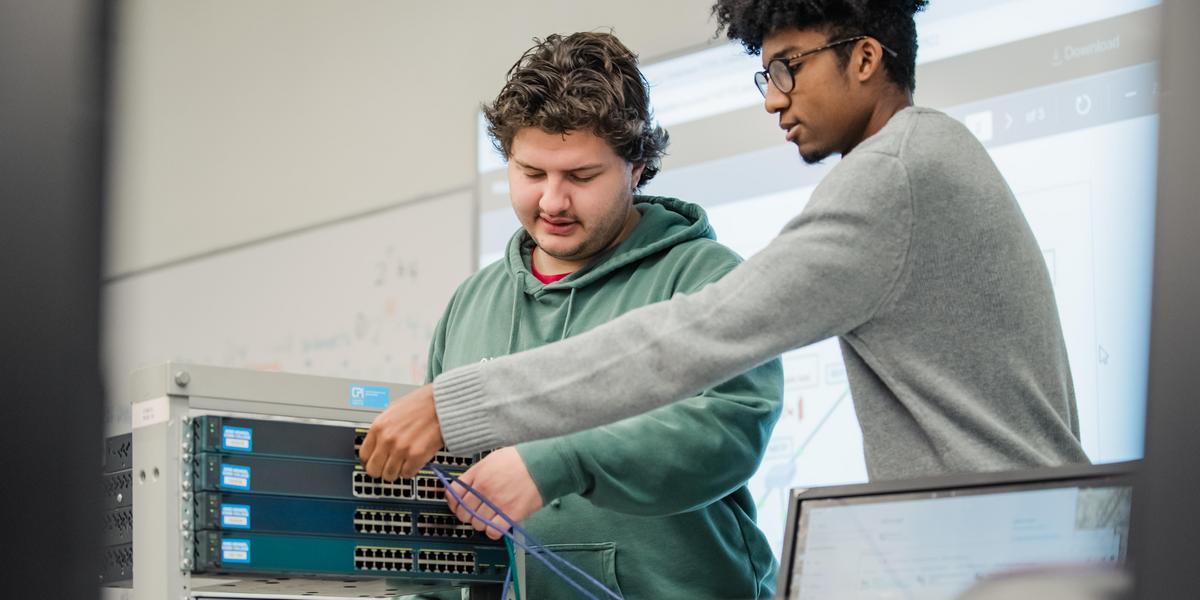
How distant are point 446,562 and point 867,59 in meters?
0.71

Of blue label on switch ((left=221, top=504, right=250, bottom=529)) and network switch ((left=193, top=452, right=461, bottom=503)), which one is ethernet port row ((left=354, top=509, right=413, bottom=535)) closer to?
network switch ((left=193, top=452, right=461, bottom=503))

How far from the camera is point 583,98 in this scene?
1.68m

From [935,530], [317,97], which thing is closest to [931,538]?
[935,530]

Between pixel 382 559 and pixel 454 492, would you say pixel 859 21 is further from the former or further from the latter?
pixel 382 559

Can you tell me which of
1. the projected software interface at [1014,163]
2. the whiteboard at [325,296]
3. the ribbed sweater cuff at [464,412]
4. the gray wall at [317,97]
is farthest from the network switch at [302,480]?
the whiteboard at [325,296]

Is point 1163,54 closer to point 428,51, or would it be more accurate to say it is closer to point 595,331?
point 595,331

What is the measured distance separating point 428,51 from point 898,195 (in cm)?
281

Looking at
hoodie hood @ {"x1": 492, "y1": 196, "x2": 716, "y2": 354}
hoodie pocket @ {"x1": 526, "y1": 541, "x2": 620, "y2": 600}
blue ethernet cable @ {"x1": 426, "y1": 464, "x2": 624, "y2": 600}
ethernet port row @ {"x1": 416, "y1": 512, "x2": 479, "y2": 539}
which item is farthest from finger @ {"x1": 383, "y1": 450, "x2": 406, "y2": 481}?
hoodie hood @ {"x1": 492, "y1": 196, "x2": 716, "y2": 354}

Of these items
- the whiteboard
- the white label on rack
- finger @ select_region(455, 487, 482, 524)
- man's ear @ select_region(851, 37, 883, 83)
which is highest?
the whiteboard

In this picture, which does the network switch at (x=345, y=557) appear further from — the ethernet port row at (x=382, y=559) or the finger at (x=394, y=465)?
the finger at (x=394, y=465)

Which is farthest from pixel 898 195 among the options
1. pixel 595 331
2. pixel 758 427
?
pixel 758 427

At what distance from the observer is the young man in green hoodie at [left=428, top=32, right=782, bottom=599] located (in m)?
1.42

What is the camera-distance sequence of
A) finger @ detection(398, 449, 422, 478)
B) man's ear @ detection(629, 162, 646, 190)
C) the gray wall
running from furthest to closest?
1. the gray wall
2. man's ear @ detection(629, 162, 646, 190)
3. finger @ detection(398, 449, 422, 478)

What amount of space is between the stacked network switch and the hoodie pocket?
77 mm
